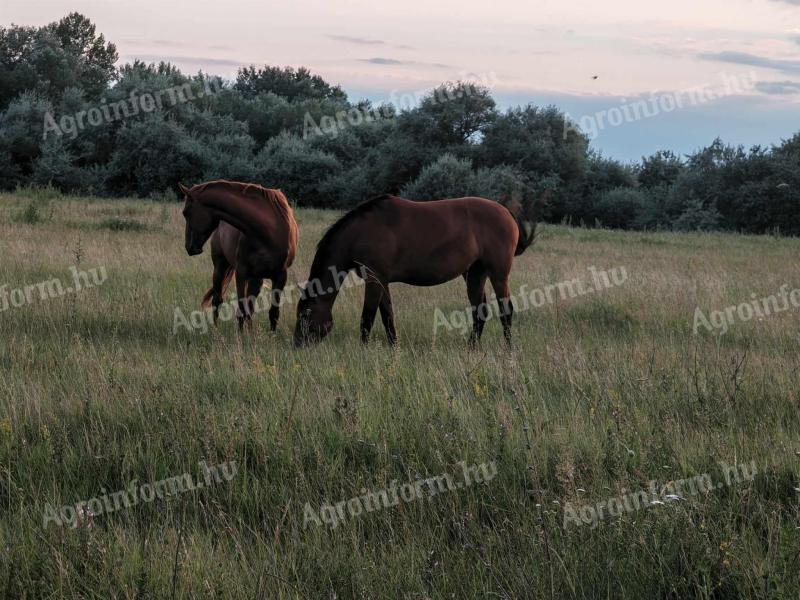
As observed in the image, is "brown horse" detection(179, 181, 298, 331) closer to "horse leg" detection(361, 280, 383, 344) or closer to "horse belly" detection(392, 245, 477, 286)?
"horse leg" detection(361, 280, 383, 344)

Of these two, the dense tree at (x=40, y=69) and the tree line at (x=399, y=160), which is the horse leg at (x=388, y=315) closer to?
the tree line at (x=399, y=160)

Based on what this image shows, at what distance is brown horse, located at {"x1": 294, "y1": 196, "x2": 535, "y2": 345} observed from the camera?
302 inches

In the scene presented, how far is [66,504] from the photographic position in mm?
4121

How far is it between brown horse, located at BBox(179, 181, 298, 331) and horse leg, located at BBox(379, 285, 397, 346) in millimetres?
1478

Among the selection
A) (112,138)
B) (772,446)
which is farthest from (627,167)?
(772,446)

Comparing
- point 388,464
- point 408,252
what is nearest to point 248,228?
point 408,252

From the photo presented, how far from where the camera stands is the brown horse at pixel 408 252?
767 cm

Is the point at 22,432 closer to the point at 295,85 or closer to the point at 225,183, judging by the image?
the point at 225,183

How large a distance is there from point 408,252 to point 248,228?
6.60ft

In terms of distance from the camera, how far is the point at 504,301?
343 inches

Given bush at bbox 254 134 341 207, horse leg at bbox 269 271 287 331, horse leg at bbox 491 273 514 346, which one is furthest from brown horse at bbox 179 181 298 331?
bush at bbox 254 134 341 207

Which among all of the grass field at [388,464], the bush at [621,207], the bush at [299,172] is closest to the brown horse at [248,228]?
the grass field at [388,464]

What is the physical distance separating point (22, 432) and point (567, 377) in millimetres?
4086

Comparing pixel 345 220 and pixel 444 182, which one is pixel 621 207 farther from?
pixel 345 220
